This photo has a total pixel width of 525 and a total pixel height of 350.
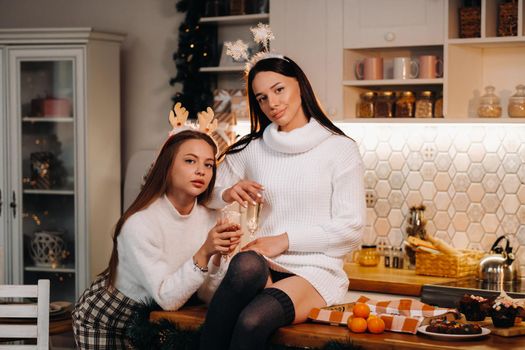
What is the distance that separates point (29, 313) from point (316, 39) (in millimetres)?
1964

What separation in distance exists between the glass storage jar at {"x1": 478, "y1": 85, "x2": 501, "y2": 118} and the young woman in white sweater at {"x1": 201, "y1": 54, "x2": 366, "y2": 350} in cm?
114

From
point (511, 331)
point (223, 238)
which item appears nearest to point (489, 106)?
point (511, 331)

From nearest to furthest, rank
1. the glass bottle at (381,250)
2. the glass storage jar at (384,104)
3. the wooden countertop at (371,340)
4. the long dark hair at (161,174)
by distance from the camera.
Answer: the wooden countertop at (371,340)
the long dark hair at (161,174)
the glass storage jar at (384,104)
the glass bottle at (381,250)

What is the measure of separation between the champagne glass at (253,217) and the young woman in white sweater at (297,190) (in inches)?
1.4

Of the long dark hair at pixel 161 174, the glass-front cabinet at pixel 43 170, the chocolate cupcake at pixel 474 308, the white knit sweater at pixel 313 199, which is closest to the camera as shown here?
the chocolate cupcake at pixel 474 308

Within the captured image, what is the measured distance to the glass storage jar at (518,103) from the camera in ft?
13.6

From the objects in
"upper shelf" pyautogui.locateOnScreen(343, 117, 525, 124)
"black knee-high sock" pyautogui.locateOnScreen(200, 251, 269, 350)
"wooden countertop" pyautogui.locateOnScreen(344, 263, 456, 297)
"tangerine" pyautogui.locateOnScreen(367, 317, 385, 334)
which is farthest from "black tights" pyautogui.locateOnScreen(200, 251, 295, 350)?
"upper shelf" pyautogui.locateOnScreen(343, 117, 525, 124)

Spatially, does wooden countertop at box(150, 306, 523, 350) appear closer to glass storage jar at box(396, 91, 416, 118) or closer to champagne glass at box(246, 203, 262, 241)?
champagne glass at box(246, 203, 262, 241)

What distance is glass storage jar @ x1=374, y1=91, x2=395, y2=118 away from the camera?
4.43 m

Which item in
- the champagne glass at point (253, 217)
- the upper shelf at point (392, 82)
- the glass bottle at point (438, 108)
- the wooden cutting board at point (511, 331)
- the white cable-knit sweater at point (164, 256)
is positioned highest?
the upper shelf at point (392, 82)

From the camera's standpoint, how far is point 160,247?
128 inches

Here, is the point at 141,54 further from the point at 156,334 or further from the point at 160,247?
the point at 156,334

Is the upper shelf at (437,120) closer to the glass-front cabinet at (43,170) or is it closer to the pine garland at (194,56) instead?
the pine garland at (194,56)

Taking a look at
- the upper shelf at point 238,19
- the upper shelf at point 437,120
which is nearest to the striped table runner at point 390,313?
the upper shelf at point 437,120
